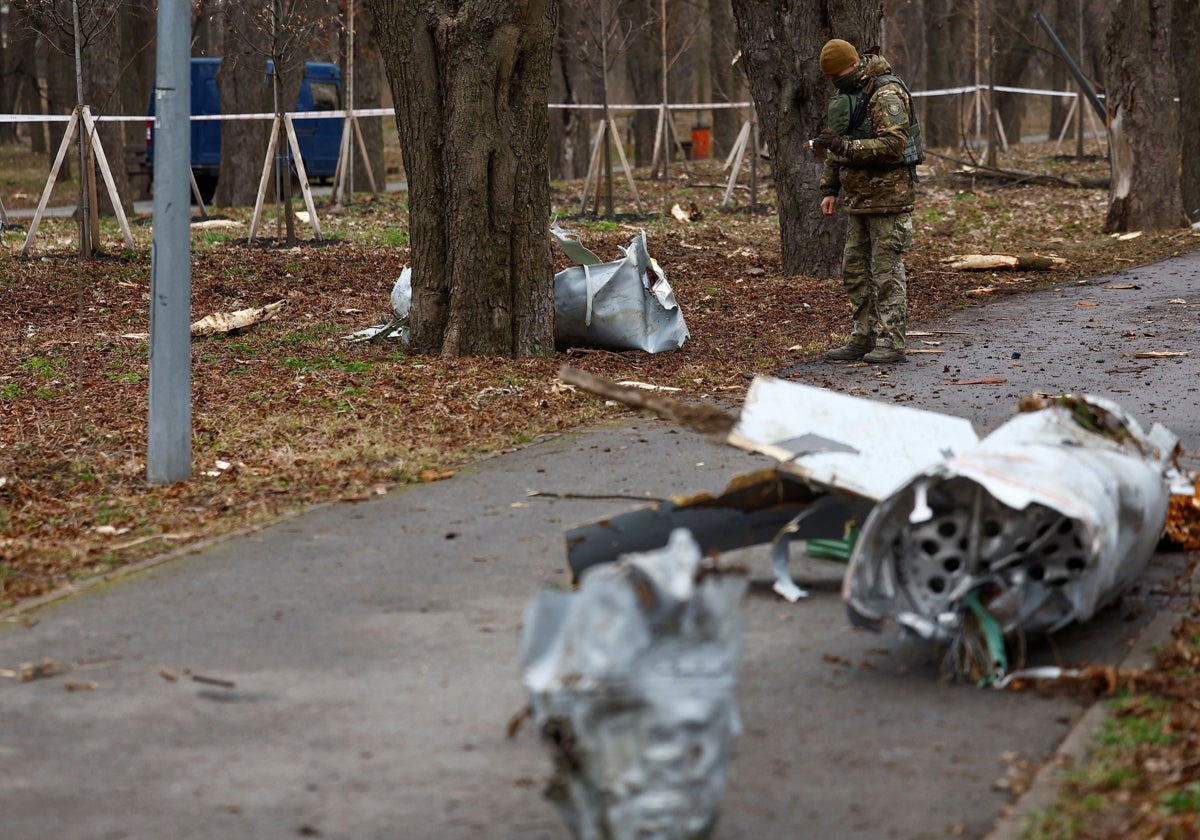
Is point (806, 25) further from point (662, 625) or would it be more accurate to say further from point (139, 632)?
point (662, 625)

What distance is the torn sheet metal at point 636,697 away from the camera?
3.04m

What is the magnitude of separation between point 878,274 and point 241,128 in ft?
55.4

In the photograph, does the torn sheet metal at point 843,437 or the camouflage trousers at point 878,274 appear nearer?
the torn sheet metal at point 843,437

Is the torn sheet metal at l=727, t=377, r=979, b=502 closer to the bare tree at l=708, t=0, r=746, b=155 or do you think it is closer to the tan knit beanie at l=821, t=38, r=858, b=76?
the tan knit beanie at l=821, t=38, r=858, b=76

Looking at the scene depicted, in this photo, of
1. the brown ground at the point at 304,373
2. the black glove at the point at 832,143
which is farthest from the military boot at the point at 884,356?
the black glove at the point at 832,143

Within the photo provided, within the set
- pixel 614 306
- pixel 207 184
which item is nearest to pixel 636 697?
pixel 614 306

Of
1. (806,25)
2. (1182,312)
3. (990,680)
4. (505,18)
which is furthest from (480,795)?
(806,25)

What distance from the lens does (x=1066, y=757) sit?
3.79m

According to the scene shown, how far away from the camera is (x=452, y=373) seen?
9250 millimetres

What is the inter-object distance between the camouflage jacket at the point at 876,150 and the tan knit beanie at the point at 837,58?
15 centimetres

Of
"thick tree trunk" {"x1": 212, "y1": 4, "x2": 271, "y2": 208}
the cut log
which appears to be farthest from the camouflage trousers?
"thick tree trunk" {"x1": 212, "y1": 4, "x2": 271, "y2": 208}

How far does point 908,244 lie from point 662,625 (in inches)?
285

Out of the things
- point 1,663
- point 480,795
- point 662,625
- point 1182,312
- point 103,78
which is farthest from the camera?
point 103,78

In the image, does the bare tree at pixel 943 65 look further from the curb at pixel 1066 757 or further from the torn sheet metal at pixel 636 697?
the torn sheet metal at pixel 636 697
